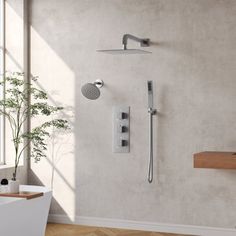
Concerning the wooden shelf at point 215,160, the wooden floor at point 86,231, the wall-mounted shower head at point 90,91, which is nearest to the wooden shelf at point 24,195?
the wooden floor at point 86,231

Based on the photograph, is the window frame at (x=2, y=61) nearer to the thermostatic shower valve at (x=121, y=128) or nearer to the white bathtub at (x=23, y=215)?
the white bathtub at (x=23, y=215)

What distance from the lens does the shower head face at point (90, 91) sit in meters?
6.04

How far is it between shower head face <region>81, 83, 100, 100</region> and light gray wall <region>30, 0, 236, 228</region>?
0.14 m

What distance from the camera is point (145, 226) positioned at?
236 inches

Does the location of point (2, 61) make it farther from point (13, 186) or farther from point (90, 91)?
point (13, 186)

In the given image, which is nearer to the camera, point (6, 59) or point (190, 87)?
point (190, 87)

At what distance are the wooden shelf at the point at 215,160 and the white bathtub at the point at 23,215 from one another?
4.95ft

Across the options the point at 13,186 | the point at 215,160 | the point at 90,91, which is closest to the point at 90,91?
the point at 90,91

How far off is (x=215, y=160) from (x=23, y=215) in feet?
6.21

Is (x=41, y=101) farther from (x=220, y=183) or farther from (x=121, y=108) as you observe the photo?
(x=220, y=183)

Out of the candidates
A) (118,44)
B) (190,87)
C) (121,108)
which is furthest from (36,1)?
(190,87)

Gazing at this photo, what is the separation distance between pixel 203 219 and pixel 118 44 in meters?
2.17

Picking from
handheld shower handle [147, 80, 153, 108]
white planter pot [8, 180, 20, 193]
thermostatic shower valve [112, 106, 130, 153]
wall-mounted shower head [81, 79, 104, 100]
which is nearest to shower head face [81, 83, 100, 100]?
wall-mounted shower head [81, 79, 104, 100]

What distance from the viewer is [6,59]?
21.4 feet
